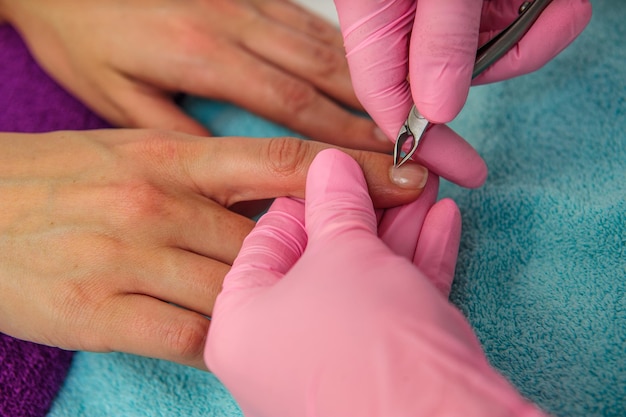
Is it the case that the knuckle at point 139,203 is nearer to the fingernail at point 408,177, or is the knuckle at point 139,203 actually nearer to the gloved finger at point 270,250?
the gloved finger at point 270,250

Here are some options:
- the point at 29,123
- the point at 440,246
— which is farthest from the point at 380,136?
the point at 29,123

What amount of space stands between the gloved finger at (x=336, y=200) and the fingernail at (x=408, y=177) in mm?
54

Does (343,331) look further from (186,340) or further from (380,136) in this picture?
(380,136)

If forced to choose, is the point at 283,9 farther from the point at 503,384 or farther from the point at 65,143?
the point at 503,384

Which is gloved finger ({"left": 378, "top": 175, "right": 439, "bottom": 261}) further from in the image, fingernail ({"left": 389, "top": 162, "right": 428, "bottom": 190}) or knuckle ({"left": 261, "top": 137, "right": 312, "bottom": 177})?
knuckle ({"left": 261, "top": 137, "right": 312, "bottom": 177})

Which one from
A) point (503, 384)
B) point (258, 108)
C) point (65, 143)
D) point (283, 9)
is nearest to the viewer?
point (503, 384)

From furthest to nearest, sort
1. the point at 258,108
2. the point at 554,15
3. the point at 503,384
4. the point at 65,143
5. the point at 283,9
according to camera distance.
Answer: the point at 283,9
the point at 258,108
the point at 65,143
the point at 554,15
the point at 503,384

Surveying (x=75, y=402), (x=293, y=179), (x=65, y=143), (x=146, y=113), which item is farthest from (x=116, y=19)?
(x=75, y=402)

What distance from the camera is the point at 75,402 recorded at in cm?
83

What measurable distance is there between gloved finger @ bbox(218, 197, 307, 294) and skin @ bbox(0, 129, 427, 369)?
0.15 ft

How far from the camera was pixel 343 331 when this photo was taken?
20.5 inches

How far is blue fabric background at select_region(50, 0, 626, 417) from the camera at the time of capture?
2.26 feet

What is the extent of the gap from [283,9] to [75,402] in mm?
880

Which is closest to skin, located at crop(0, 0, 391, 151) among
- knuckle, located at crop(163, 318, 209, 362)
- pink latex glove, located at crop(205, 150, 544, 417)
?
pink latex glove, located at crop(205, 150, 544, 417)
